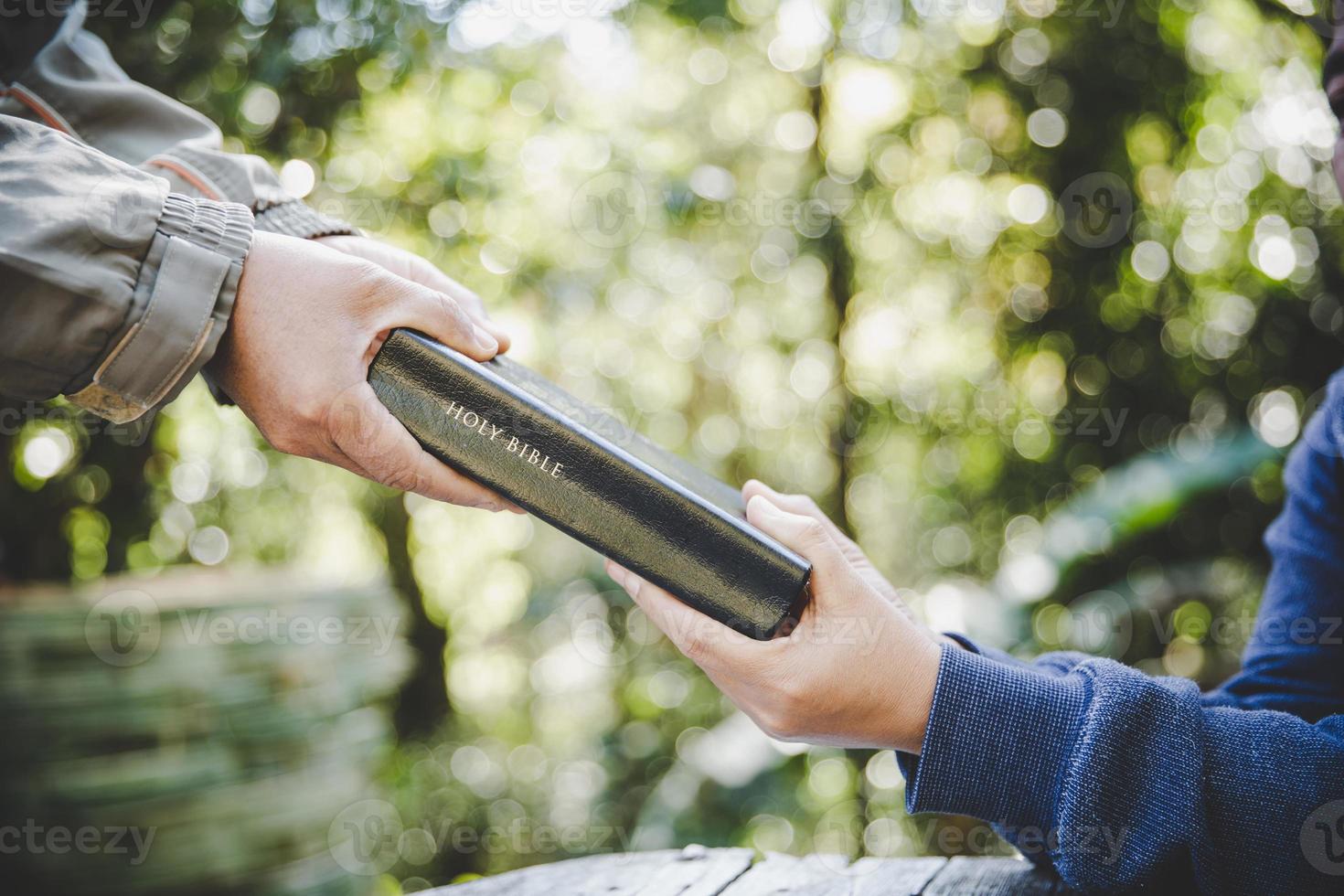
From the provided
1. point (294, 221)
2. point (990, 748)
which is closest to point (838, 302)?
point (294, 221)

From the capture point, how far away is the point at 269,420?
766mm

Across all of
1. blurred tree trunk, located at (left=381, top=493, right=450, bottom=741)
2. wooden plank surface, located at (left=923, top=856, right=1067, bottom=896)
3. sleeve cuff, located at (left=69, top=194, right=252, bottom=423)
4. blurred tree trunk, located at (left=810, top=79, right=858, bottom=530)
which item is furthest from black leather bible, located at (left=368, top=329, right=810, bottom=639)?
blurred tree trunk, located at (left=381, top=493, right=450, bottom=741)

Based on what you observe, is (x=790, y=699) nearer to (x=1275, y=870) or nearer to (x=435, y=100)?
(x=1275, y=870)

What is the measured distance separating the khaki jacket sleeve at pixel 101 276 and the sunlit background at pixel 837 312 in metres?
1.47

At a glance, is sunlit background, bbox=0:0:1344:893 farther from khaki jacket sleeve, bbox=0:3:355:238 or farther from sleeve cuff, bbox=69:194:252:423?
sleeve cuff, bbox=69:194:252:423

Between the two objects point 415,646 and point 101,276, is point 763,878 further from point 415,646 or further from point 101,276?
point 415,646

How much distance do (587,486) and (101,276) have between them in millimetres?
404

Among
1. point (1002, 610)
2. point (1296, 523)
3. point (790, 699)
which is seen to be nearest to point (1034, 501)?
point (1002, 610)

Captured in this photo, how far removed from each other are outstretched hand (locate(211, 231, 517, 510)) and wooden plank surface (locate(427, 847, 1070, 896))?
1.53ft

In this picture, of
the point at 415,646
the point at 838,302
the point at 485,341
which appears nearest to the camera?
the point at 485,341

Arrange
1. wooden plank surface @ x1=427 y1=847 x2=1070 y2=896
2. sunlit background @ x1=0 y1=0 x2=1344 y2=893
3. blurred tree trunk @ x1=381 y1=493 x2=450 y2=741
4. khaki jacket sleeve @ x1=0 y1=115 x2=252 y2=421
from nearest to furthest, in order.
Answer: khaki jacket sleeve @ x1=0 y1=115 x2=252 y2=421 < wooden plank surface @ x1=427 y1=847 x2=1070 y2=896 < sunlit background @ x1=0 y1=0 x2=1344 y2=893 < blurred tree trunk @ x1=381 y1=493 x2=450 y2=741

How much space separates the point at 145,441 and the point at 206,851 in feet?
3.96

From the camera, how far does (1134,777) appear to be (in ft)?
2.42

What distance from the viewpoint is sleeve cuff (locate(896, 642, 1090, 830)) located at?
0.75 meters
